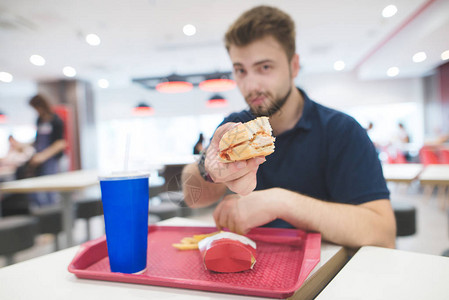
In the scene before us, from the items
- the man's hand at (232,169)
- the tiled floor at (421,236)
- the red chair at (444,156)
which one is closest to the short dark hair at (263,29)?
the man's hand at (232,169)

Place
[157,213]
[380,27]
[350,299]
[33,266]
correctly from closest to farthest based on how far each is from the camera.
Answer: [350,299] < [33,266] < [157,213] < [380,27]

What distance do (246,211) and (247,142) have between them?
1.13 feet

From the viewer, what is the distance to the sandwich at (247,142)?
0.46 meters

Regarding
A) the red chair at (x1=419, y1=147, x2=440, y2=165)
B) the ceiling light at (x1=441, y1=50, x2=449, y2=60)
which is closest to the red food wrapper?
the ceiling light at (x1=441, y1=50, x2=449, y2=60)

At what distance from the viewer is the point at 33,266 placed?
2.27 ft

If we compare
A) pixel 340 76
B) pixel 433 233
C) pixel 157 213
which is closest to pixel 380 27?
pixel 433 233

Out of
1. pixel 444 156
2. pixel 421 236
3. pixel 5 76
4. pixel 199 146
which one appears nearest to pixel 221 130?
pixel 199 146

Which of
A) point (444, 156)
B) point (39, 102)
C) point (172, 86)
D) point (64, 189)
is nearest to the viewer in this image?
point (64, 189)

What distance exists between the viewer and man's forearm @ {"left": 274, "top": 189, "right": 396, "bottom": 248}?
79 centimetres

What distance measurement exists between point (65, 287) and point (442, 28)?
1119mm

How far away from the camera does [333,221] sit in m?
0.80

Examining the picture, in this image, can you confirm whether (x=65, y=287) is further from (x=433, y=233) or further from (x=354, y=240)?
(x=433, y=233)

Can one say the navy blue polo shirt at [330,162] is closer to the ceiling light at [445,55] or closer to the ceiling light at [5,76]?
the ceiling light at [445,55]

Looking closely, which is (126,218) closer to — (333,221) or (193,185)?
(193,185)
